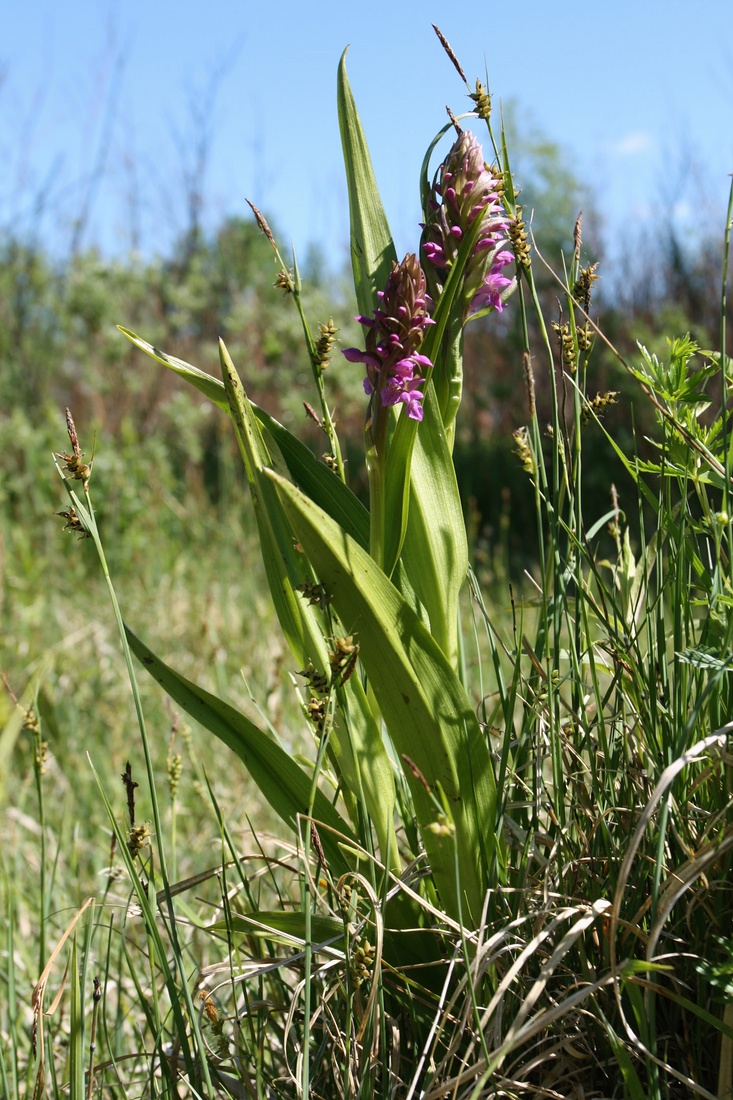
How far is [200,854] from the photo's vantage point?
6.07ft

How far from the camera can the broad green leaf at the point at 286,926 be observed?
86cm

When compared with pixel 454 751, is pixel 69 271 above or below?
above

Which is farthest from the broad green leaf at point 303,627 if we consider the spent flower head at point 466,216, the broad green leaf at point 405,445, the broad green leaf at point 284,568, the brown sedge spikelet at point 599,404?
the brown sedge spikelet at point 599,404

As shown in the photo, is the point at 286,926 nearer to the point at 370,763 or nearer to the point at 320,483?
the point at 370,763

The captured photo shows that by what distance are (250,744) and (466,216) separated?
539 millimetres

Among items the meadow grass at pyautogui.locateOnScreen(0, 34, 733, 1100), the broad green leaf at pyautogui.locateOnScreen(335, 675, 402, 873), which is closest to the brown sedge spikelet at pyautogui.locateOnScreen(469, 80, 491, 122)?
the meadow grass at pyautogui.locateOnScreen(0, 34, 733, 1100)

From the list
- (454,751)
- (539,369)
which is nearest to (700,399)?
(454,751)

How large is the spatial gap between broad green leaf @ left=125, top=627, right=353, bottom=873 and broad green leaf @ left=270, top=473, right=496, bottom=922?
113 millimetres

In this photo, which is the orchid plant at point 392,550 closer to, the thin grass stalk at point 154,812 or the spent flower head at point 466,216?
the spent flower head at point 466,216

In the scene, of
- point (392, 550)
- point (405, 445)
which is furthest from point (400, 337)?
point (392, 550)

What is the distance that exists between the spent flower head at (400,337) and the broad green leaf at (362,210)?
126 mm

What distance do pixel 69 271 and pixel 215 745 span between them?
554 cm

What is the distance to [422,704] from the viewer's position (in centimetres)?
79

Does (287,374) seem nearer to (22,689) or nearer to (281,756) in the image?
(22,689)
